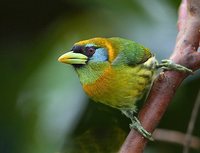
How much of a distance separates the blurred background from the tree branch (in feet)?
1.63

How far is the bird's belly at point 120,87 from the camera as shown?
1.53m

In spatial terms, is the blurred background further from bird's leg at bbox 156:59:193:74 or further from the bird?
bird's leg at bbox 156:59:193:74

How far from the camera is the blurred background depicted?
1.90 m

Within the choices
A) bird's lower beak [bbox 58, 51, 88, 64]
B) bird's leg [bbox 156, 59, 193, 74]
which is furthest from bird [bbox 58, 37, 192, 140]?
bird's leg [bbox 156, 59, 193, 74]

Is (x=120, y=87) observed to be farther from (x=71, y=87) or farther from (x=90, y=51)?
(x=71, y=87)

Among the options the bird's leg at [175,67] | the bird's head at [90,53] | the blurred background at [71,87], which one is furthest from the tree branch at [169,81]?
the blurred background at [71,87]

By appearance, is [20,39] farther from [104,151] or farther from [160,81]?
[160,81]

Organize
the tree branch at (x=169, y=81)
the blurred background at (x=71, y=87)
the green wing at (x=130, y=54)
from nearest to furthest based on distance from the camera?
the tree branch at (x=169, y=81), the green wing at (x=130, y=54), the blurred background at (x=71, y=87)

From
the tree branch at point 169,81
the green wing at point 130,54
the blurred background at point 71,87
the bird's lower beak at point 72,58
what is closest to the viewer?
the tree branch at point 169,81

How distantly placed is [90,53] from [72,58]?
76 mm

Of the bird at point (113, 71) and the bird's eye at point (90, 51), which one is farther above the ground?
the bird's eye at point (90, 51)

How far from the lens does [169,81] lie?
1.34 meters

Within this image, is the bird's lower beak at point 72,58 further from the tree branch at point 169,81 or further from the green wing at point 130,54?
the tree branch at point 169,81

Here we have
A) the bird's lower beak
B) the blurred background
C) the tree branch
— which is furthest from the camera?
the blurred background
